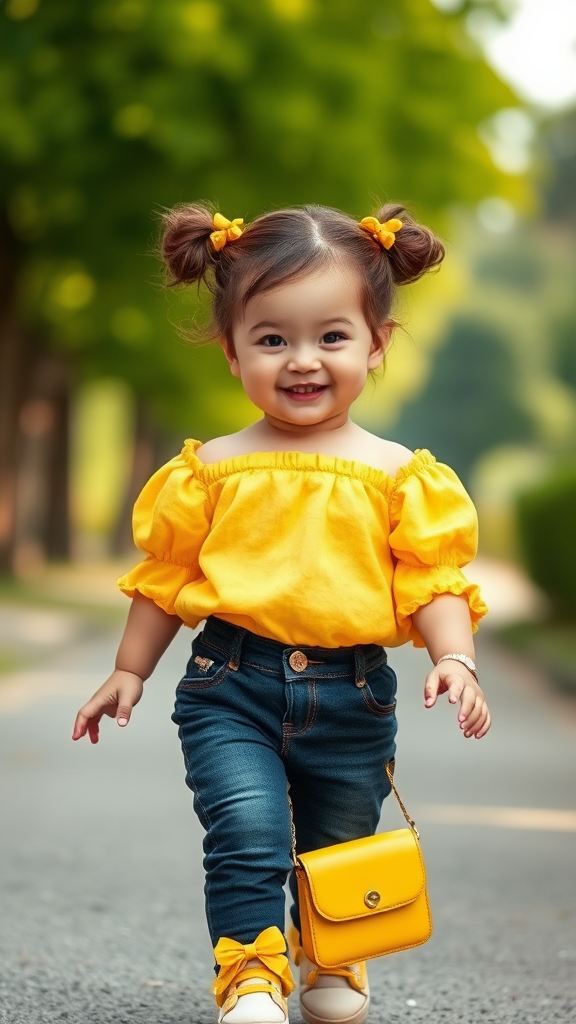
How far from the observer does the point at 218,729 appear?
123 inches

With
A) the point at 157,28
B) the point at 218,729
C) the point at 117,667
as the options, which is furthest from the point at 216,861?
the point at 157,28

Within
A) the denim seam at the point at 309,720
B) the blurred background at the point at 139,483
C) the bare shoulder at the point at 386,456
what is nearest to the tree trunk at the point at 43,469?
the blurred background at the point at 139,483

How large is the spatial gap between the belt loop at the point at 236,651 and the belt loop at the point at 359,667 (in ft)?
0.76

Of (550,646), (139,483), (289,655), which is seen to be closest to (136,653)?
(289,655)

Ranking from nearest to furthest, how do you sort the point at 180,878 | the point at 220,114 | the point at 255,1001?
the point at 255,1001, the point at 180,878, the point at 220,114

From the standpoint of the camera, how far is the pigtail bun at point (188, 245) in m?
3.38

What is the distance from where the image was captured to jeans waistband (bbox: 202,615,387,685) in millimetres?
3164

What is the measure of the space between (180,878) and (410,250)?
8.74ft

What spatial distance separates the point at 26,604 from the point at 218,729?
51.6 feet

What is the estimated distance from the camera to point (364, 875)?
10.2ft

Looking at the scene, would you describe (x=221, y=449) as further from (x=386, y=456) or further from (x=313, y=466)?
(x=386, y=456)

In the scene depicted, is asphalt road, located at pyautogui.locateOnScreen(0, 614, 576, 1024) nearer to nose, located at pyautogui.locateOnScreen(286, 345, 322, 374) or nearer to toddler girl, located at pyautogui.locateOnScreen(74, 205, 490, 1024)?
toddler girl, located at pyautogui.locateOnScreen(74, 205, 490, 1024)

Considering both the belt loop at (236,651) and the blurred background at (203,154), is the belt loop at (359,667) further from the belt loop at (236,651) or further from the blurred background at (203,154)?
the blurred background at (203,154)

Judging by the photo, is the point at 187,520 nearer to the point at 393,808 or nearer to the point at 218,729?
the point at 218,729
